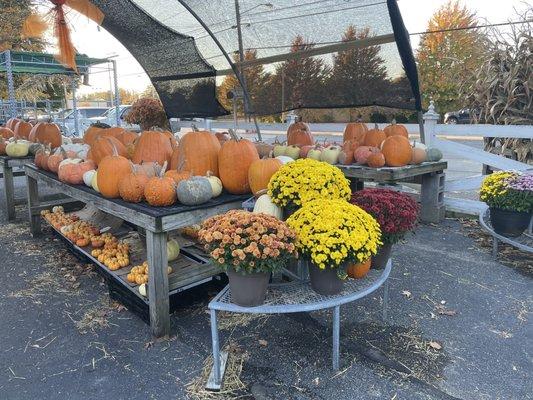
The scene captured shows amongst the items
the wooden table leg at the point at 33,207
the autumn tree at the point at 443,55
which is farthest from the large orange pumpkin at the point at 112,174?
the autumn tree at the point at 443,55

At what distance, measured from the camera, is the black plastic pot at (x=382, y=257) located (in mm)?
2230

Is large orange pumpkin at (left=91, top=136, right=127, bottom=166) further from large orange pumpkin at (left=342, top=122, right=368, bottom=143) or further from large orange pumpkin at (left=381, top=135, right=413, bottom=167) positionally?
large orange pumpkin at (left=342, top=122, right=368, bottom=143)

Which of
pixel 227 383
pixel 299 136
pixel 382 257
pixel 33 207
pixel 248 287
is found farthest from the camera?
pixel 299 136

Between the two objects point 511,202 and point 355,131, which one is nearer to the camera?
point 511,202

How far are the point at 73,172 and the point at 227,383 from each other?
1.95 metres

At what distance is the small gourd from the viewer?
2369 millimetres

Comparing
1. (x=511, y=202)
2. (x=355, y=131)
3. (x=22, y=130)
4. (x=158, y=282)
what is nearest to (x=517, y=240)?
(x=511, y=202)

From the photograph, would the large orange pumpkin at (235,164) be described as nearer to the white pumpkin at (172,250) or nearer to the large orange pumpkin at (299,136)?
the white pumpkin at (172,250)

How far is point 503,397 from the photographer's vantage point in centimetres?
185

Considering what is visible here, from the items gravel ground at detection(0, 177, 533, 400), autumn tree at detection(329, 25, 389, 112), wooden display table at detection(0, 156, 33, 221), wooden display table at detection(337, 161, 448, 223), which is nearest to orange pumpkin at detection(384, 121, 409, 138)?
wooden display table at detection(337, 161, 448, 223)

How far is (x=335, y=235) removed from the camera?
184 cm

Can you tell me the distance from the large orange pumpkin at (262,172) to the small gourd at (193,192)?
32 centimetres

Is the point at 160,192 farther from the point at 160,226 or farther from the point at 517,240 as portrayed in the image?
the point at 517,240

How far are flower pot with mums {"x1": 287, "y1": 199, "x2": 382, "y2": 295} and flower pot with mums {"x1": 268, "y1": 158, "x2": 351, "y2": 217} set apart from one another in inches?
9.7
